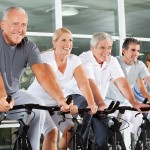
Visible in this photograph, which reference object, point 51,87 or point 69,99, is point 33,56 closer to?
point 51,87

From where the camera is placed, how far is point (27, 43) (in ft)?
11.3

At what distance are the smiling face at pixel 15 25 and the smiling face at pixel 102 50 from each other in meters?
0.94

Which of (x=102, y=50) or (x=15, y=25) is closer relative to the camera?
(x=15, y=25)

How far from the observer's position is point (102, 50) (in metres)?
4.05

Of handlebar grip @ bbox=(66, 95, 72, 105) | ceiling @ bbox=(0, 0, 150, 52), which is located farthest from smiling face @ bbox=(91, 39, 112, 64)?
ceiling @ bbox=(0, 0, 150, 52)

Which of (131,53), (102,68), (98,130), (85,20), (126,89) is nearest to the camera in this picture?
(98,130)

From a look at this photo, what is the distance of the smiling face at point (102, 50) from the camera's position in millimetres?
4008

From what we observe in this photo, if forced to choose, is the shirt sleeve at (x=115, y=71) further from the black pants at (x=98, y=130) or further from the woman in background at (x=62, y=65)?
the black pants at (x=98, y=130)

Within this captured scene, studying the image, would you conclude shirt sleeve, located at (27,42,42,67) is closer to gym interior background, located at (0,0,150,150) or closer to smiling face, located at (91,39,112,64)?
smiling face, located at (91,39,112,64)

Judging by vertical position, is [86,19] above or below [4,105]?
above

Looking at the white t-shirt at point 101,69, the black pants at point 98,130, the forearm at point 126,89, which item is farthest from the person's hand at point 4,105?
the forearm at point 126,89

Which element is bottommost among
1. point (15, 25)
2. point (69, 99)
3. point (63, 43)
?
point (69, 99)

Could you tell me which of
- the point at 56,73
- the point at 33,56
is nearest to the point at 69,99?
the point at 33,56

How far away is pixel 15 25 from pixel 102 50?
1.05m
